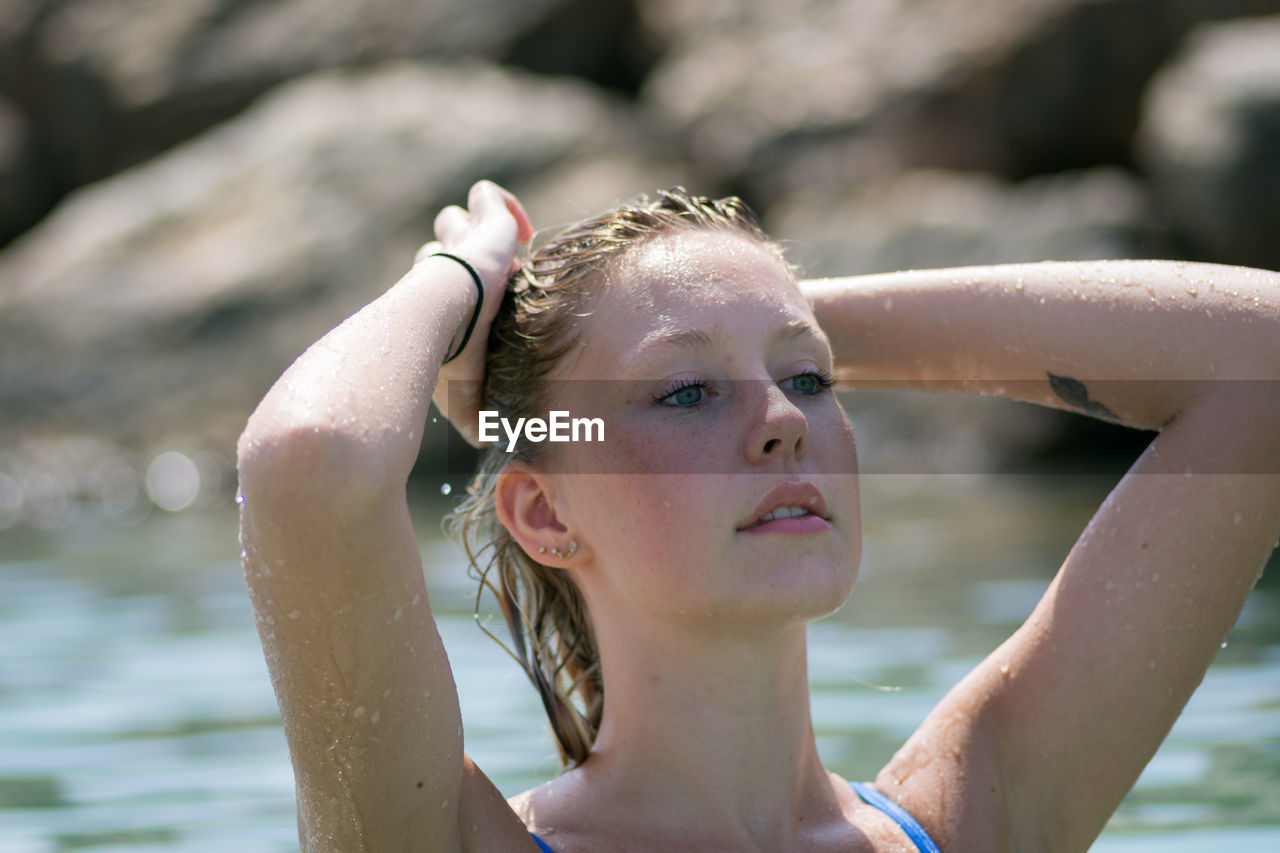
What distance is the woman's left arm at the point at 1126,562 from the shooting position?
7.13ft

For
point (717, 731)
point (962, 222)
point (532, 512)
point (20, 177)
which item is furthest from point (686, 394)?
point (20, 177)

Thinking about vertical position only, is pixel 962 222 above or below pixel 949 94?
below

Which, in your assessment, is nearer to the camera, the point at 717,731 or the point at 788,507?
the point at 788,507

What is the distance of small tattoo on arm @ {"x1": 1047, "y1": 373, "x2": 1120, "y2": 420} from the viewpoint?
2.39 meters

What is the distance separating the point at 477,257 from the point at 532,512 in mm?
387

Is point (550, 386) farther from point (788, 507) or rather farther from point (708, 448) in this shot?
point (788, 507)

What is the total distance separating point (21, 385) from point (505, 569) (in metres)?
9.08

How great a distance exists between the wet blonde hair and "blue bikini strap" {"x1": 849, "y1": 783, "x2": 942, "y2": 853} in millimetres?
441

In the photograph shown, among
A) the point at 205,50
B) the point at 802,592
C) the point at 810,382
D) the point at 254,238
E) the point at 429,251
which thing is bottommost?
the point at 802,592

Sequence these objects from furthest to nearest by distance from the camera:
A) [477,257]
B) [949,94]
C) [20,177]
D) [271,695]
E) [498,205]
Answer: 1. [20,177]
2. [949,94]
3. [271,695]
4. [498,205]
5. [477,257]

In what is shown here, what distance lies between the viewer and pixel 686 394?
2039 mm

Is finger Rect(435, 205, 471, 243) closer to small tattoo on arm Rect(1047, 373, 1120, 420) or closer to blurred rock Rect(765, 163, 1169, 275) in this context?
small tattoo on arm Rect(1047, 373, 1120, 420)

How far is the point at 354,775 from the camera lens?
168 centimetres

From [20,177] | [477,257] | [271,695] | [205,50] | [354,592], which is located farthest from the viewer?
[20,177]
